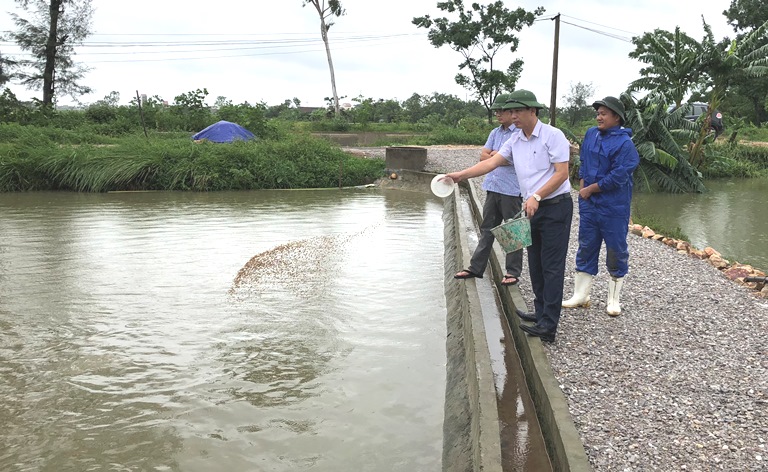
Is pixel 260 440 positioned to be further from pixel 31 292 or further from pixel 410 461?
pixel 31 292

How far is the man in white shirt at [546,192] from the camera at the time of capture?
4414 mm

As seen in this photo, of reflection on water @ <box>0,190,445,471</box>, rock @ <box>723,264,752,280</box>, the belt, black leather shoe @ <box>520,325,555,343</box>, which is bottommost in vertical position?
reflection on water @ <box>0,190,445,471</box>

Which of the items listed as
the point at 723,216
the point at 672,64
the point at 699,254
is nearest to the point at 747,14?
the point at 672,64

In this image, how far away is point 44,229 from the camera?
12.0 m

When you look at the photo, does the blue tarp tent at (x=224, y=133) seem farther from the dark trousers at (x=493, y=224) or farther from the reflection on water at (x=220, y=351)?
the dark trousers at (x=493, y=224)

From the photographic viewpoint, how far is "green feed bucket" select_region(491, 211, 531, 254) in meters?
4.41

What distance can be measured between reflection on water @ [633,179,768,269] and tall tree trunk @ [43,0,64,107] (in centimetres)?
2970

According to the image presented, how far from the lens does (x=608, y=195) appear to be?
16.5 feet

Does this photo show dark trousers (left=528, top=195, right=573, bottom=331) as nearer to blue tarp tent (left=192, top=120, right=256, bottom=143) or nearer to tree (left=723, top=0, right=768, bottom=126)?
blue tarp tent (left=192, top=120, right=256, bottom=143)

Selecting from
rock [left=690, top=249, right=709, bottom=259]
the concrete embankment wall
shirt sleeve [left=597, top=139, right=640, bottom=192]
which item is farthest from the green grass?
shirt sleeve [left=597, top=139, right=640, bottom=192]

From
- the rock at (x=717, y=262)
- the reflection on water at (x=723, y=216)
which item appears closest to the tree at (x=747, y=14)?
the reflection on water at (x=723, y=216)

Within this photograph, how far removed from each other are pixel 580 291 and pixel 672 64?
16451 millimetres

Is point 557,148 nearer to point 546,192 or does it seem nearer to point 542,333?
point 546,192

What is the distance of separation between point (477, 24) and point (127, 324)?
31660mm
